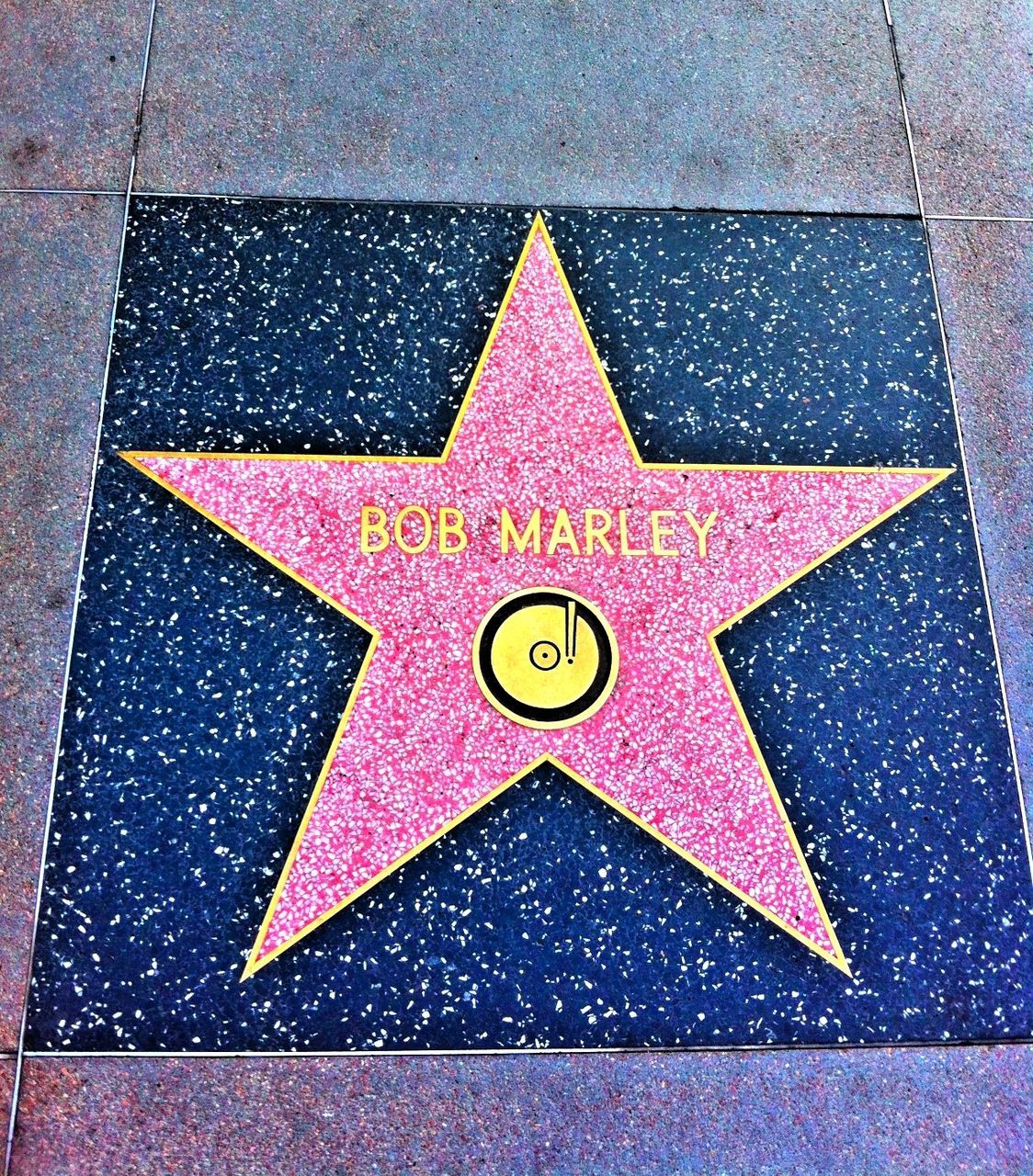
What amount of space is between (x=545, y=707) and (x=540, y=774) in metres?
0.14

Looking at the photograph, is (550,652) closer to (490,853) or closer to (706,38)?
(490,853)

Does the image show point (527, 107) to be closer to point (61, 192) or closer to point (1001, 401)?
point (61, 192)

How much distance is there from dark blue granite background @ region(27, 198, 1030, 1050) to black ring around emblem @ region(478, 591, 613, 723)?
0.13 m

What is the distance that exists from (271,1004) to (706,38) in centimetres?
260

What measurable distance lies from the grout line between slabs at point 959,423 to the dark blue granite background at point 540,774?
0.08 ft

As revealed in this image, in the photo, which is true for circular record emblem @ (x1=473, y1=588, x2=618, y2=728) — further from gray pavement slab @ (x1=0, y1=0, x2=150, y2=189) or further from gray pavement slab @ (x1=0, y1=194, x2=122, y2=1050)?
gray pavement slab @ (x1=0, y1=0, x2=150, y2=189)

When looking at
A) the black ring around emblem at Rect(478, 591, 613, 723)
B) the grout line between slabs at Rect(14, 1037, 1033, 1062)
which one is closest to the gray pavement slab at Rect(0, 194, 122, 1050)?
the grout line between slabs at Rect(14, 1037, 1033, 1062)

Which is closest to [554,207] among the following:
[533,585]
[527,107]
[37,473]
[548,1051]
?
[527,107]

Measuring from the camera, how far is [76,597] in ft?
6.03

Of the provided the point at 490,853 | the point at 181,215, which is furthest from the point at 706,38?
the point at 490,853

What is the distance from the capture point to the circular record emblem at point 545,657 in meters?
1.77

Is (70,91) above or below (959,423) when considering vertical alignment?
above

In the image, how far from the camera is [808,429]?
2.00 meters

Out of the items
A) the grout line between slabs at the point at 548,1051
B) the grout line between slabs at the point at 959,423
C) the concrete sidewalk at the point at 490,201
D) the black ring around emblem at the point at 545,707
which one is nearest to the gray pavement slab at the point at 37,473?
the concrete sidewalk at the point at 490,201
